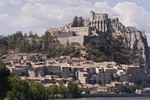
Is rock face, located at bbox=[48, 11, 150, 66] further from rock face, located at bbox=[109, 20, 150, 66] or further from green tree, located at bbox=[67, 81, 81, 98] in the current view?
green tree, located at bbox=[67, 81, 81, 98]

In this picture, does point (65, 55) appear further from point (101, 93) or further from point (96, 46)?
point (101, 93)

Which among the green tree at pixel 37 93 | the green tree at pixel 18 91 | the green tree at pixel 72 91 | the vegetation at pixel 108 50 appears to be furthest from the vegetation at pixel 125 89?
the green tree at pixel 18 91

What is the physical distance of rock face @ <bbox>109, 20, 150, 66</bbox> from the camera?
168 meters

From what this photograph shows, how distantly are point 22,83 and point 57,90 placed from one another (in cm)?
3709

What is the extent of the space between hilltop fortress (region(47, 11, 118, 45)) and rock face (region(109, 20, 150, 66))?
2.18m

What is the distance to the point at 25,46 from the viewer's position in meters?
157

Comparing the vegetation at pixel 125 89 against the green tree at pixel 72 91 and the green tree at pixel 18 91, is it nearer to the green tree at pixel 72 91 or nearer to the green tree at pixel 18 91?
the green tree at pixel 72 91

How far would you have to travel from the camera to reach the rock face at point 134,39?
168 m

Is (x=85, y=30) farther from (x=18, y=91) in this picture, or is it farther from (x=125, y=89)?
(x=18, y=91)

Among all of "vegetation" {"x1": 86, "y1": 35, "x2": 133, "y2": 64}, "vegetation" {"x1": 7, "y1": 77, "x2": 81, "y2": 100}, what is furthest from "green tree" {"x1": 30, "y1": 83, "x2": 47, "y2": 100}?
"vegetation" {"x1": 86, "y1": 35, "x2": 133, "y2": 64}

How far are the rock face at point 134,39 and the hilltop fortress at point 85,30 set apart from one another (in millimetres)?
2176

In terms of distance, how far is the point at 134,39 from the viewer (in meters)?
171

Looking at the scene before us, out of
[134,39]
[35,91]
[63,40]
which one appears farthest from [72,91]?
[134,39]

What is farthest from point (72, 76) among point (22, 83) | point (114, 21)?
point (22, 83)
